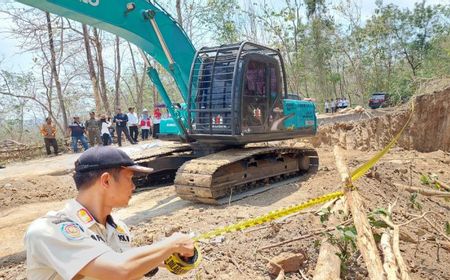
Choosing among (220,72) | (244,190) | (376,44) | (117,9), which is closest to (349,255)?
(244,190)

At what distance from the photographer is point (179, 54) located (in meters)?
7.39

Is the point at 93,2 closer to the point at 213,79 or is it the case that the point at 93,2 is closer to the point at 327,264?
the point at 213,79

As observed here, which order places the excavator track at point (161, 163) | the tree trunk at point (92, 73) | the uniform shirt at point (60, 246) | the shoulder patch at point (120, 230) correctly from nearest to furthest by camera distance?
1. the uniform shirt at point (60, 246)
2. the shoulder patch at point (120, 230)
3. the excavator track at point (161, 163)
4. the tree trunk at point (92, 73)

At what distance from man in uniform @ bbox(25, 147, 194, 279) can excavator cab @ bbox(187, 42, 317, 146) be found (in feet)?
15.1

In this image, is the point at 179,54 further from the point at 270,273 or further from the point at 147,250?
the point at 147,250

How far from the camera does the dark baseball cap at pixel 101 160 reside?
190 cm

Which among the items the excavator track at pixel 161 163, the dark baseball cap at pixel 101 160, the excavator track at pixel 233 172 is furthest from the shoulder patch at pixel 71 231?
the excavator track at pixel 161 163

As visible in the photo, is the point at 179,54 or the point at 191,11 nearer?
the point at 179,54

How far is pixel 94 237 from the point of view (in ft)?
5.94

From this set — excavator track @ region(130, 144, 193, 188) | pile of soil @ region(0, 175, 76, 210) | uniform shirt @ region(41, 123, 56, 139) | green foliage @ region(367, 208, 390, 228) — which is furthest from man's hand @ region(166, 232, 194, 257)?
uniform shirt @ region(41, 123, 56, 139)

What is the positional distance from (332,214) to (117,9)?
432cm

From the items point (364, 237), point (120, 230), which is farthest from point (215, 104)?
point (120, 230)

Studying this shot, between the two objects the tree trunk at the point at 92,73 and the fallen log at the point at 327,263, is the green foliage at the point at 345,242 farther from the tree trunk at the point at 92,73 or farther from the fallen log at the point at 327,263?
the tree trunk at the point at 92,73

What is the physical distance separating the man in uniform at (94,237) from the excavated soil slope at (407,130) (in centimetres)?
1202
